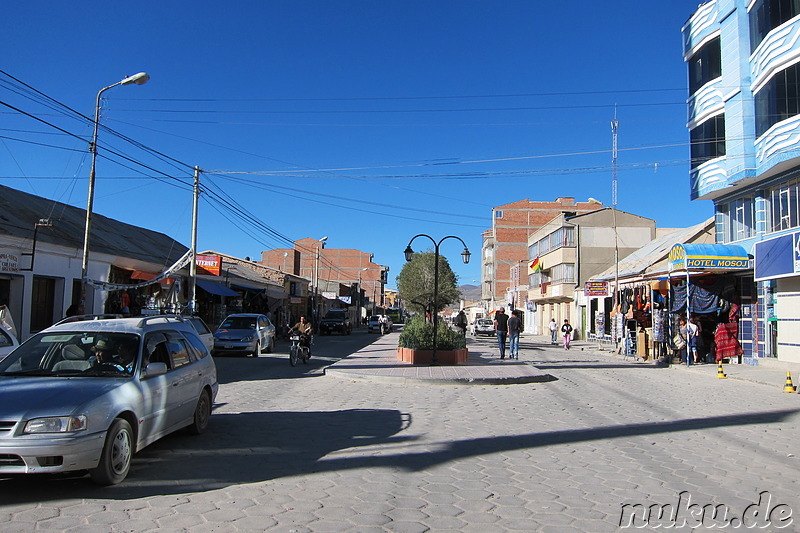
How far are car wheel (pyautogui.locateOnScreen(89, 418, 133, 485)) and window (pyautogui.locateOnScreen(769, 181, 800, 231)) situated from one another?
20.1 meters

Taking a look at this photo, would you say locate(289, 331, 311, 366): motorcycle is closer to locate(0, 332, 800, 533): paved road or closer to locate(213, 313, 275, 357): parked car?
locate(213, 313, 275, 357): parked car

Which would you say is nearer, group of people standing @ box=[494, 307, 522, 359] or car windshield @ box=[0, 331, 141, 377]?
car windshield @ box=[0, 331, 141, 377]

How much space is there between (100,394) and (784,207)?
21108 mm

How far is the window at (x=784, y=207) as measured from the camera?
62.7 feet

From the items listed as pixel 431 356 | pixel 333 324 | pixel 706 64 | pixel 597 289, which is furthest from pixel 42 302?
pixel 597 289

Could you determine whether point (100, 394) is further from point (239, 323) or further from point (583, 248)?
point (583, 248)

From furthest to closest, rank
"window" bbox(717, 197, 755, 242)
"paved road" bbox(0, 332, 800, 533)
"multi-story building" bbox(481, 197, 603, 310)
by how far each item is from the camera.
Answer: "multi-story building" bbox(481, 197, 603, 310) → "window" bbox(717, 197, 755, 242) → "paved road" bbox(0, 332, 800, 533)

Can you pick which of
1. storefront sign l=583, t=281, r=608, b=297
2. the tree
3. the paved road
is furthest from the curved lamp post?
the tree

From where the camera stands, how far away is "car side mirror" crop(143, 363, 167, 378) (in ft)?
20.7

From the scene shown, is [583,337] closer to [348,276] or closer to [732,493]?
[732,493]

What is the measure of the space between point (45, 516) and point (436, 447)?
4213 millimetres

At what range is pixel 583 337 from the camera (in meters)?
47.4

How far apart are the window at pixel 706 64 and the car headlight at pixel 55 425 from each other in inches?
994

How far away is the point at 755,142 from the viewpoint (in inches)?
816
